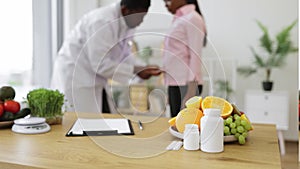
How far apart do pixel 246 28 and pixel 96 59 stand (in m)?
2.38

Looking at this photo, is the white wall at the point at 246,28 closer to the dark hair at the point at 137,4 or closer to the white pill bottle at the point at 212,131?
the dark hair at the point at 137,4

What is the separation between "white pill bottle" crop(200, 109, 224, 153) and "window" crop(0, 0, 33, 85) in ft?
6.33

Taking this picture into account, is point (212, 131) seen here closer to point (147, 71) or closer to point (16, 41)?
point (147, 71)

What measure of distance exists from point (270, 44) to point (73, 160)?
2927 millimetres

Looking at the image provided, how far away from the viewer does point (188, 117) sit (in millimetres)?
990

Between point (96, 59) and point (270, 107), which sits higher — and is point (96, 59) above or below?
above

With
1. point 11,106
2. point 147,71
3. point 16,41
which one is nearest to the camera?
point 11,106

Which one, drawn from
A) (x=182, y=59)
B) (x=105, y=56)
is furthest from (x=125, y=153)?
(x=105, y=56)

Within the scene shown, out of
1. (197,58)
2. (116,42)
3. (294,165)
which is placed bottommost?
(294,165)

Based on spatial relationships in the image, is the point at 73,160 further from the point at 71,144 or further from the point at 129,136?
the point at 129,136

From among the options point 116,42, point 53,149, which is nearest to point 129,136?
point 53,149

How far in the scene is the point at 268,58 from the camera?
3385mm

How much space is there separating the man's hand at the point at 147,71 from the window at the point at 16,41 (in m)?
1.38

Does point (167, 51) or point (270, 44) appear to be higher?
point (270, 44)
